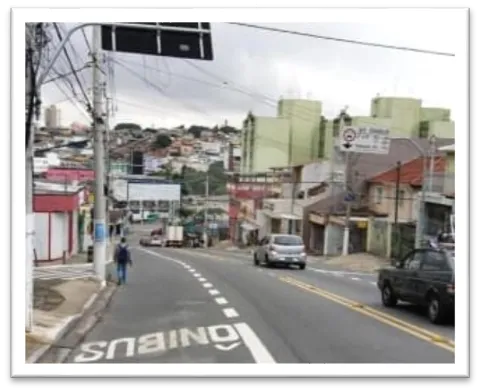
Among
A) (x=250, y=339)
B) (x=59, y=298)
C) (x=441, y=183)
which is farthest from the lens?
(x=59, y=298)

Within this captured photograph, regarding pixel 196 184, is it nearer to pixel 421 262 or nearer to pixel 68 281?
pixel 421 262

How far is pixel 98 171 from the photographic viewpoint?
14.2m

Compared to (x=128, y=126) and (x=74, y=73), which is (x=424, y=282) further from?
(x=74, y=73)

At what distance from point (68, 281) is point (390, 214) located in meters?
5.20

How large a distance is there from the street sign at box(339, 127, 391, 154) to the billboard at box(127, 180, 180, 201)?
2.11 meters

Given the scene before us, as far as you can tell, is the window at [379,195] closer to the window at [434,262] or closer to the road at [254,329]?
the road at [254,329]

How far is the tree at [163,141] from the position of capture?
10.4 m

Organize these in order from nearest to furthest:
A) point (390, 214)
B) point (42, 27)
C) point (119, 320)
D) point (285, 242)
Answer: point (42, 27) → point (119, 320) → point (390, 214) → point (285, 242)

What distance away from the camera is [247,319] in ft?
33.2

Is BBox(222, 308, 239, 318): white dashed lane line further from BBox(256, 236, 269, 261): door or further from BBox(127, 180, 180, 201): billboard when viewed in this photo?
BBox(256, 236, 269, 261): door

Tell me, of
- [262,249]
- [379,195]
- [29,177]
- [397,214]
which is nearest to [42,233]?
[262,249]

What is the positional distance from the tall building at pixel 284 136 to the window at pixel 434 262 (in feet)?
5.95

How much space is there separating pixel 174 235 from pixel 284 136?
5.68 m

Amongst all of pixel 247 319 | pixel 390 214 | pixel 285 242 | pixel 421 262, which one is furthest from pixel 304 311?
pixel 285 242
